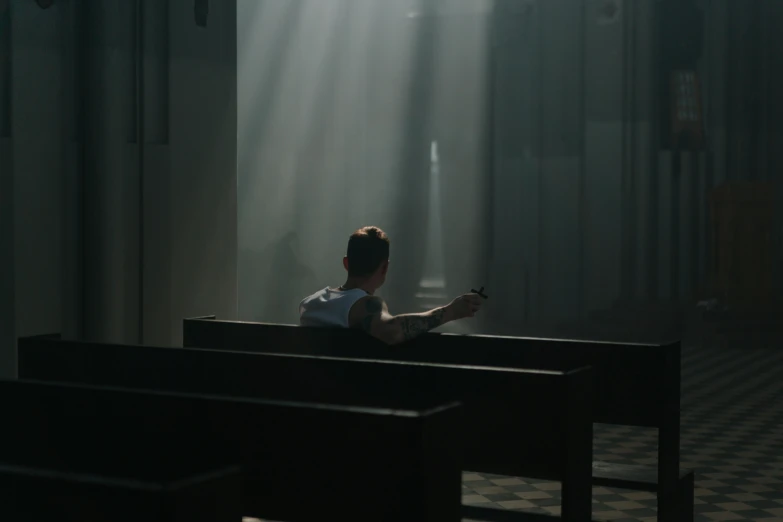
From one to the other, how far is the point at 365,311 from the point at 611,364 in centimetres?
84

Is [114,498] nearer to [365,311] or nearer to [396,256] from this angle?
[365,311]

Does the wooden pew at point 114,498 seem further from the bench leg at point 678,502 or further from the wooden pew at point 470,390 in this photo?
the bench leg at point 678,502

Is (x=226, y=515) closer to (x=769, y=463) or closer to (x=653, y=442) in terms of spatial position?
(x=769, y=463)

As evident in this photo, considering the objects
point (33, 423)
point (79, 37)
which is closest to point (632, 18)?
point (79, 37)

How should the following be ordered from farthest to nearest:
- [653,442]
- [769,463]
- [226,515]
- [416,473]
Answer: [653,442]
[769,463]
[416,473]
[226,515]

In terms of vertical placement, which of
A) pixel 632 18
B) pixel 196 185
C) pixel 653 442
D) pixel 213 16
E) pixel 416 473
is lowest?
pixel 653 442

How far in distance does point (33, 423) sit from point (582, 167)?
9.38m

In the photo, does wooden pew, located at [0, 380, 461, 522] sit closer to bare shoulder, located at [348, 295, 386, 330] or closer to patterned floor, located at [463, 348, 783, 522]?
bare shoulder, located at [348, 295, 386, 330]

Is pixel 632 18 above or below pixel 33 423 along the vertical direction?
above

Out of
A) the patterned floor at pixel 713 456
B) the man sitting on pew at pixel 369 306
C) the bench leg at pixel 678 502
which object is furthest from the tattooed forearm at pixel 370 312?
the patterned floor at pixel 713 456

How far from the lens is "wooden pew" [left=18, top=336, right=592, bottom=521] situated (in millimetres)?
2678

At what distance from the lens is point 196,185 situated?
5.75m

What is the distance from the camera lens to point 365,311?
362cm

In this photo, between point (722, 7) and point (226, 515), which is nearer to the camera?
point (226, 515)
